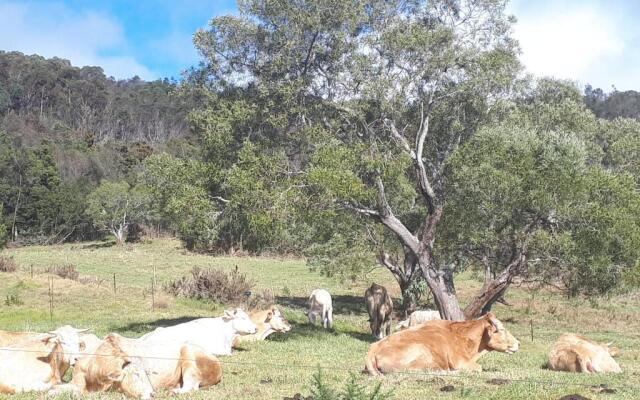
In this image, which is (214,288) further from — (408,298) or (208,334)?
(208,334)

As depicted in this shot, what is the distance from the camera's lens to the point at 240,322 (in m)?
16.6

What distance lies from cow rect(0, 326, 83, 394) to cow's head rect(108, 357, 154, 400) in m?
1.16

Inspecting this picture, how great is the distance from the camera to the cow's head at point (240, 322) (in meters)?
16.4

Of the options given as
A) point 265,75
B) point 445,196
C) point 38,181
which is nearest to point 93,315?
point 265,75

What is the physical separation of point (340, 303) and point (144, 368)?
22.3 m

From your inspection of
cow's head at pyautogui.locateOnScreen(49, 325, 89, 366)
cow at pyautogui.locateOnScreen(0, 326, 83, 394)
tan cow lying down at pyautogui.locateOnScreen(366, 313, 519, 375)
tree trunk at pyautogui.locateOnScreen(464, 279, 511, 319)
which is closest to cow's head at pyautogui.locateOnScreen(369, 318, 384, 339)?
tree trunk at pyautogui.locateOnScreen(464, 279, 511, 319)

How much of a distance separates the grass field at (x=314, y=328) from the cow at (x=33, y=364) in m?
0.47

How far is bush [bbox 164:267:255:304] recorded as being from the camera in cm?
2588

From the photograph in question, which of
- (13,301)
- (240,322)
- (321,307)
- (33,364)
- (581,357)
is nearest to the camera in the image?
(33,364)

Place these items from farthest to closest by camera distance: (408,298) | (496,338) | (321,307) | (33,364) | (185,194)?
(408,298) → (321,307) → (185,194) → (496,338) → (33,364)

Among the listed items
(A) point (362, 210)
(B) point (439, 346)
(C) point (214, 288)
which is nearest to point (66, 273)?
(C) point (214, 288)

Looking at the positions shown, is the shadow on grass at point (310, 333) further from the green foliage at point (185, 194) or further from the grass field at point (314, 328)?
the green foliage at point (185, 194)

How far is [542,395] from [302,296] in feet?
81.7

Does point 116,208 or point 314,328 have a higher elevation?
point 116,208
